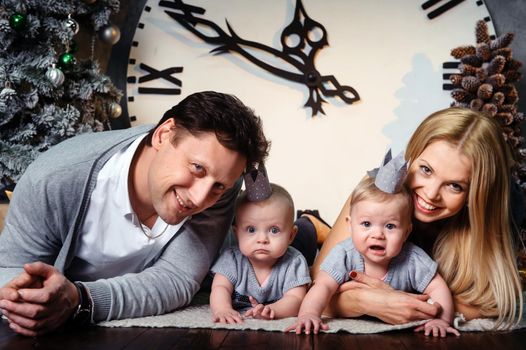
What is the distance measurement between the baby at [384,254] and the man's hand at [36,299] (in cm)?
61

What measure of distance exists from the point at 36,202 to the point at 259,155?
23.2 inches

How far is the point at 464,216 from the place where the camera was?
6.23 ft

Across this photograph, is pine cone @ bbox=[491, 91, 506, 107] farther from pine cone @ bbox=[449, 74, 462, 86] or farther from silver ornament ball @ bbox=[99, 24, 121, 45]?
silver ornament ball @ bbox=[99, 24, 121, 45]

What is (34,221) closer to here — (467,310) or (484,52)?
(467,310)

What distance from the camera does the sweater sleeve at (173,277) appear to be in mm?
1604

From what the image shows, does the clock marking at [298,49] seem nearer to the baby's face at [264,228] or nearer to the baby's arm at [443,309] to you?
the baby's face at [264,228]

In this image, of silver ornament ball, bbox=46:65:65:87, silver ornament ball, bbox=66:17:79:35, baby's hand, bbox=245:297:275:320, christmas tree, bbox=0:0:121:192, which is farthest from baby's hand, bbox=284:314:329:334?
silver ornament ball, bbox=66:17:79:35

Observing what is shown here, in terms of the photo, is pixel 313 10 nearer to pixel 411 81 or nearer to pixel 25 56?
pixel 411 81

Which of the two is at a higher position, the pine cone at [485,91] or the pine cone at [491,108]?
the pine cone at [485,91]

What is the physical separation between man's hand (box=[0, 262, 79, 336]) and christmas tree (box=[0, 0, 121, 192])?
1205 millimetres

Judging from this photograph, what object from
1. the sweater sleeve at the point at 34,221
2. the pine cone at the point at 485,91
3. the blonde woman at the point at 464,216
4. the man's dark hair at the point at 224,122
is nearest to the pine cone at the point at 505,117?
the pine cone at the point at 485,91

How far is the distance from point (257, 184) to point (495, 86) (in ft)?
6.03

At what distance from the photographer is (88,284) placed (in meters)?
1.57

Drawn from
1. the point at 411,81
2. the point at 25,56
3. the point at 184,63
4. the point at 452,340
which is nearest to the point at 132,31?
the point at 184,63
